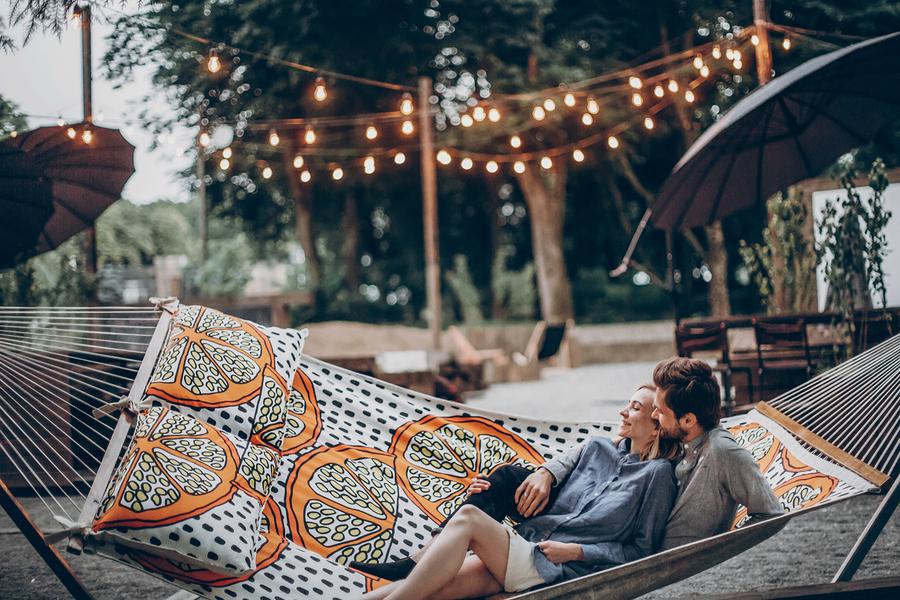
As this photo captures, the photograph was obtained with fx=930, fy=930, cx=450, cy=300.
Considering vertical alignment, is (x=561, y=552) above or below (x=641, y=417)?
below

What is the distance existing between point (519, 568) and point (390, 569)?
43 centimetres

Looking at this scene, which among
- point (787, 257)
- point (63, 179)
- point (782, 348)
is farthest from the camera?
point (787, 257)

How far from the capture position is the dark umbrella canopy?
179 inches

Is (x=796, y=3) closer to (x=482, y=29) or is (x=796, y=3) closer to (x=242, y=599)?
(x=482, y=29)

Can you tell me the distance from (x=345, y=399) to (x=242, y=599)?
37.7 inches

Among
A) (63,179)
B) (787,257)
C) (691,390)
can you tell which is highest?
(63,179)

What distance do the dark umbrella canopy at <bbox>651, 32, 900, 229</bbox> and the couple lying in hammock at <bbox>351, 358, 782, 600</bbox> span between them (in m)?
2.17

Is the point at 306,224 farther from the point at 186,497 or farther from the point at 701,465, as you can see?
the point at 701,465

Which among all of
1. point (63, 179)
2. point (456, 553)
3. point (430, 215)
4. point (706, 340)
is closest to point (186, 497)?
point (456, 553)

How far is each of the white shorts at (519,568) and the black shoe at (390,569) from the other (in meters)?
0.36

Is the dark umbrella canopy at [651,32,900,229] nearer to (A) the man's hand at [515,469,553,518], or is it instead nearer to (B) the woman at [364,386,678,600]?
(B) the woman at [364,386,678,600]

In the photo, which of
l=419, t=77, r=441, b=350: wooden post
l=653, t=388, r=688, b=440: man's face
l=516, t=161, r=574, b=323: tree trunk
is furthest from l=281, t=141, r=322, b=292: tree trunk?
l=653, t=388, r=688, b=440: man's face

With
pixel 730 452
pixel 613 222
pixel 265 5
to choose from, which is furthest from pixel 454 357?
pixel 613 222

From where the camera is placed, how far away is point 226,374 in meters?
2.78
